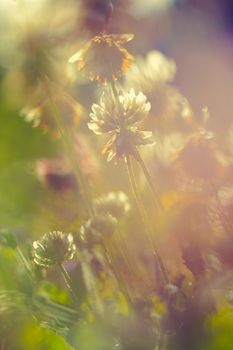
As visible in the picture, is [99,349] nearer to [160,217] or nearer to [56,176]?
[160,217]

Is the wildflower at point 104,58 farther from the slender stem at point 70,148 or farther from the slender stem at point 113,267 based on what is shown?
the slender stem at point 113,267

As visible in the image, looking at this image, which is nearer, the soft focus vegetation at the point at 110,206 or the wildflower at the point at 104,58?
the soft focus vegetation at the point at 110,206

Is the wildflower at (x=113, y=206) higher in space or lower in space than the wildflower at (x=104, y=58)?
lower

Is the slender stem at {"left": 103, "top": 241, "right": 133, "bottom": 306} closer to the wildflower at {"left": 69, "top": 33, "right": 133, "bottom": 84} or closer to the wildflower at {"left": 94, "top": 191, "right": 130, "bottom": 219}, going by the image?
the wildflower at {"left": 94, "top": 191, "right": 130, "bottom": 219}

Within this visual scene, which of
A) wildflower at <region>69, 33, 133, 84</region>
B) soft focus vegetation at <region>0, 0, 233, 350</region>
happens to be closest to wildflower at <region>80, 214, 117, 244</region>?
soft focus vegetation at <region>0, 0, 233, 350</region>

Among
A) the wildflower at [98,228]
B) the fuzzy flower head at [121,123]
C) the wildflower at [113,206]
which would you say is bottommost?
the wildflower at [98,228]

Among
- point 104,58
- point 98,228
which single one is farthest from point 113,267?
point 104,58

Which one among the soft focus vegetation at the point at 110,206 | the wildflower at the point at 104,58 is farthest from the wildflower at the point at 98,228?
the wildflower at the point at 104,58
